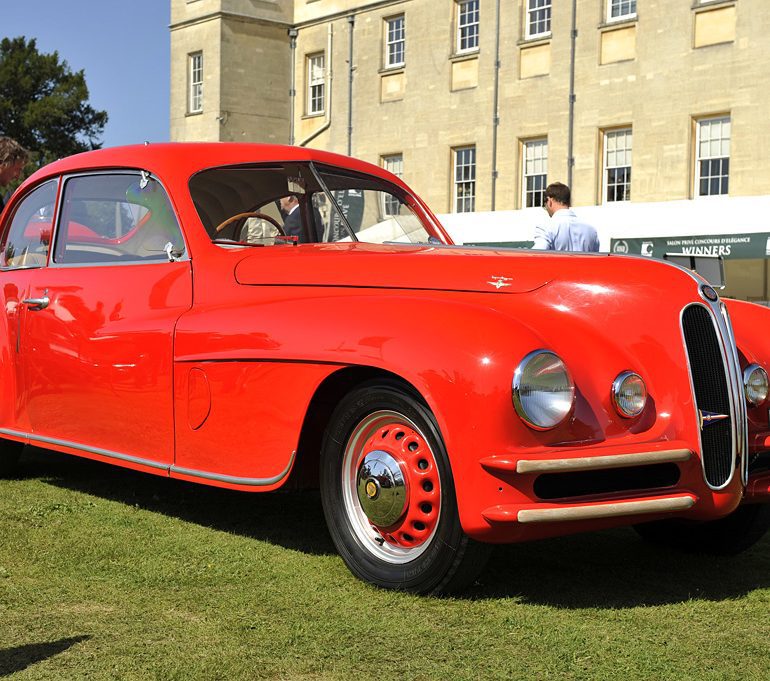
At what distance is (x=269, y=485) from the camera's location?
15.2ft

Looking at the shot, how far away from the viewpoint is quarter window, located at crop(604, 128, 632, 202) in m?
24.4

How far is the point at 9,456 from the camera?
681cm

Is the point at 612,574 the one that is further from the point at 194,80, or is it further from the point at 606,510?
the point at 194,80

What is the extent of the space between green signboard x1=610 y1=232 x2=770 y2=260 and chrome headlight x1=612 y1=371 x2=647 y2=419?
1548cm

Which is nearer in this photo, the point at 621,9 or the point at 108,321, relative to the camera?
the point at 108,321

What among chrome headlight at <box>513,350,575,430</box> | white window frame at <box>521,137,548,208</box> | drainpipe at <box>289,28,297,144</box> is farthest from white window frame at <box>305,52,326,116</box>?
chrome headlight at <box>513,350,575,430</box>

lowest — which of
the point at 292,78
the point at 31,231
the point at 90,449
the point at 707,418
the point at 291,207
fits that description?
the point at 90,449

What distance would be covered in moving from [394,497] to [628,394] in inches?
36.1

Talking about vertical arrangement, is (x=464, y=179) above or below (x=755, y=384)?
above

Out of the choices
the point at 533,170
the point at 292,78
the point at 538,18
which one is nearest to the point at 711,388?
the point at 533,170

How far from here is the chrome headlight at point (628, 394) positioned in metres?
4.07

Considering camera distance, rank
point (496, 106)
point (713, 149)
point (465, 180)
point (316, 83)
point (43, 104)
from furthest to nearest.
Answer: point (43, 104) < point (316, 83) < point (465, 180) < point (496, 106) < point (713, 149)

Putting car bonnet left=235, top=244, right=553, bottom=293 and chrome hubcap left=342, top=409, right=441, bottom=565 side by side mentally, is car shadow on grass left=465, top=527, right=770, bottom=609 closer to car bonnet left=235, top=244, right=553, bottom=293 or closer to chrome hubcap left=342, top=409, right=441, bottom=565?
Answer: chrome hubcap left=342, top=409, right=441, bottom=565

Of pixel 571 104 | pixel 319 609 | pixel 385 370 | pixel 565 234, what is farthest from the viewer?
pixel 571 104
